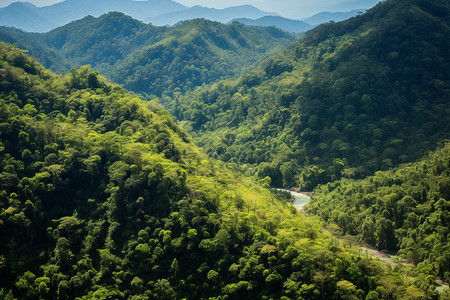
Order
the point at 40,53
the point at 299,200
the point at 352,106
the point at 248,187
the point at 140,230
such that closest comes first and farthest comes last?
the point at 140,230 → the point at 248,187 → the point at 299,200 → the point at 352,106 → the point at 40,53

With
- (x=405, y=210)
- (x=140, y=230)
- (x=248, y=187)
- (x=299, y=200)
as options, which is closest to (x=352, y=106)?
(x=299, y=200)

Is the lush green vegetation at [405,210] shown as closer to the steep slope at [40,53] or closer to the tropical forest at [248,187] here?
the tropical forest at [248,187]

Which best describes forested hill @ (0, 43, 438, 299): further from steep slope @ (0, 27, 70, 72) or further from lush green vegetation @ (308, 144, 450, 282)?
steep slope @ (0, 27, 70, 72)

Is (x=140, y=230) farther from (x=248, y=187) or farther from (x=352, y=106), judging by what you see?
(x=352, y=106)

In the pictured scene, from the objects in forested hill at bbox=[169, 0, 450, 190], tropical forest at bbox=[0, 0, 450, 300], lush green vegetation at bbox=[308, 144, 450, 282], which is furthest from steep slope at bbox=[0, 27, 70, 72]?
lush green vegetation at bbox=[308, 144, 450, 282]

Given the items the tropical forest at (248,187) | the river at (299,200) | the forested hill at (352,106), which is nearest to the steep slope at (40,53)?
the forested hill at (352,106)

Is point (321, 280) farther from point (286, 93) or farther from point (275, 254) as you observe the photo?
point (286, 93)
